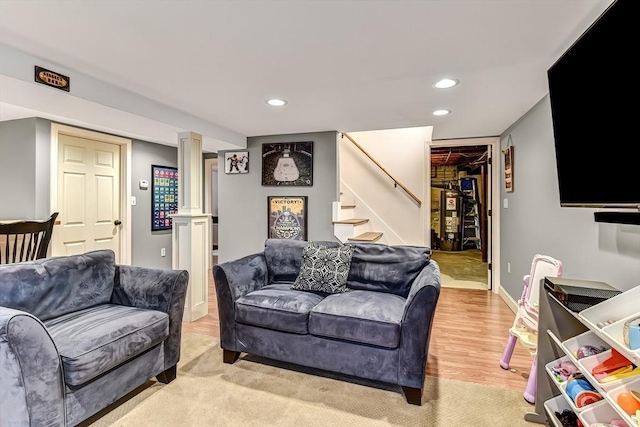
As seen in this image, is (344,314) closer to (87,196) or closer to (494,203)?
(494,203)

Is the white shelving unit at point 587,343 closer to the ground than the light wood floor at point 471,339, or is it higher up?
higher up

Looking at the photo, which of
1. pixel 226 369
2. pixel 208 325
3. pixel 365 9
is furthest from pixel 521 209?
pixel 208 325

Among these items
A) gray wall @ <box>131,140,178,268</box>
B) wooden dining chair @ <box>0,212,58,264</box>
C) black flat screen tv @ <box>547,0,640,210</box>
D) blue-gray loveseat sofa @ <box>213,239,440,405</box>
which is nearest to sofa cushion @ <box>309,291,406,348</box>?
blue-gray loveseat sofa @ <box>213,239,440,405</box>

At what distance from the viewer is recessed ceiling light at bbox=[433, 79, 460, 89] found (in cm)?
237

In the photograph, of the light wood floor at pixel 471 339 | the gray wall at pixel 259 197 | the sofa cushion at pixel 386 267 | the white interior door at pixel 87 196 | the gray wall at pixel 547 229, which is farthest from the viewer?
the gray wall at pixel 259 197

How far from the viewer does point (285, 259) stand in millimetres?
2900

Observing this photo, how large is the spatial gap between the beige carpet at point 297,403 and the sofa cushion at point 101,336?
0.34 m

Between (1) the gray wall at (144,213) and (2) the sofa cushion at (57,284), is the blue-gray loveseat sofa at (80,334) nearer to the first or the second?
(2) the sofa cushion at (57,284)

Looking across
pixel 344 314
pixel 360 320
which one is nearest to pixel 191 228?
pixel 344 314

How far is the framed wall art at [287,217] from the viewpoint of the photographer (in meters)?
4.25

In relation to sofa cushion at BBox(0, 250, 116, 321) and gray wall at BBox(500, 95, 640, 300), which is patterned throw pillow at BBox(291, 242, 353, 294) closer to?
sofa cushion at BBox(0, 250, 116, 321)

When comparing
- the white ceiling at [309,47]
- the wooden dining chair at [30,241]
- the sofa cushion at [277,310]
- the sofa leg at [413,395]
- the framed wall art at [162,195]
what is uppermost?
the white ceiling at [309,47]

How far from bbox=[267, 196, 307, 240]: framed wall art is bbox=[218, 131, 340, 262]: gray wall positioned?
70mm

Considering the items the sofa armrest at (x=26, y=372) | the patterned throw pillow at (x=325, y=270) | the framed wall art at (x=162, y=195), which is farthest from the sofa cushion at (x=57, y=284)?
the framed wall art at (x=162, y=195)
